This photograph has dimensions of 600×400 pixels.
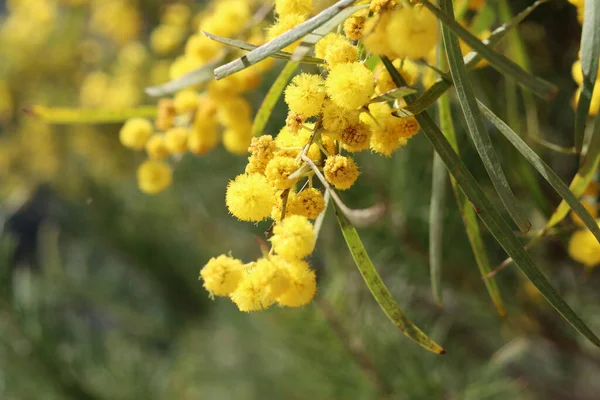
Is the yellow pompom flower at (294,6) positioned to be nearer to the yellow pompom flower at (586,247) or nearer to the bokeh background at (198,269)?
the bokeh background at (198,269)

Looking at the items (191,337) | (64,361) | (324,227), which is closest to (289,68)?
(324,227)

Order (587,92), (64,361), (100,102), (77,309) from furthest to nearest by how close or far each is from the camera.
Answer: (77,309) < (100,102) < (64,361) < (587,92)

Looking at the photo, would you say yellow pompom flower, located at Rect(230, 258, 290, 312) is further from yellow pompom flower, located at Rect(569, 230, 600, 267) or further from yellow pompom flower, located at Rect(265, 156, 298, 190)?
yellow pompom flower, located at Rect(569, 230, 600, 267)

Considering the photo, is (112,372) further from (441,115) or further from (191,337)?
(441,115)

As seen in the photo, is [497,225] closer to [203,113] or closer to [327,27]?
[327,27]

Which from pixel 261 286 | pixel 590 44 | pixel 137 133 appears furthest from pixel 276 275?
pixel 137 133

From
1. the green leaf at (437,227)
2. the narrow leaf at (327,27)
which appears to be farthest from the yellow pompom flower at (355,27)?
the green leaf at (437,227)

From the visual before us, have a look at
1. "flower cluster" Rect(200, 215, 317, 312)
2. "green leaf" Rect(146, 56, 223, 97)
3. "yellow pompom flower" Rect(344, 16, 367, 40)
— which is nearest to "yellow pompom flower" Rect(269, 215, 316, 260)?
"flower cluster" Rect(200, 215, 317, 312)
